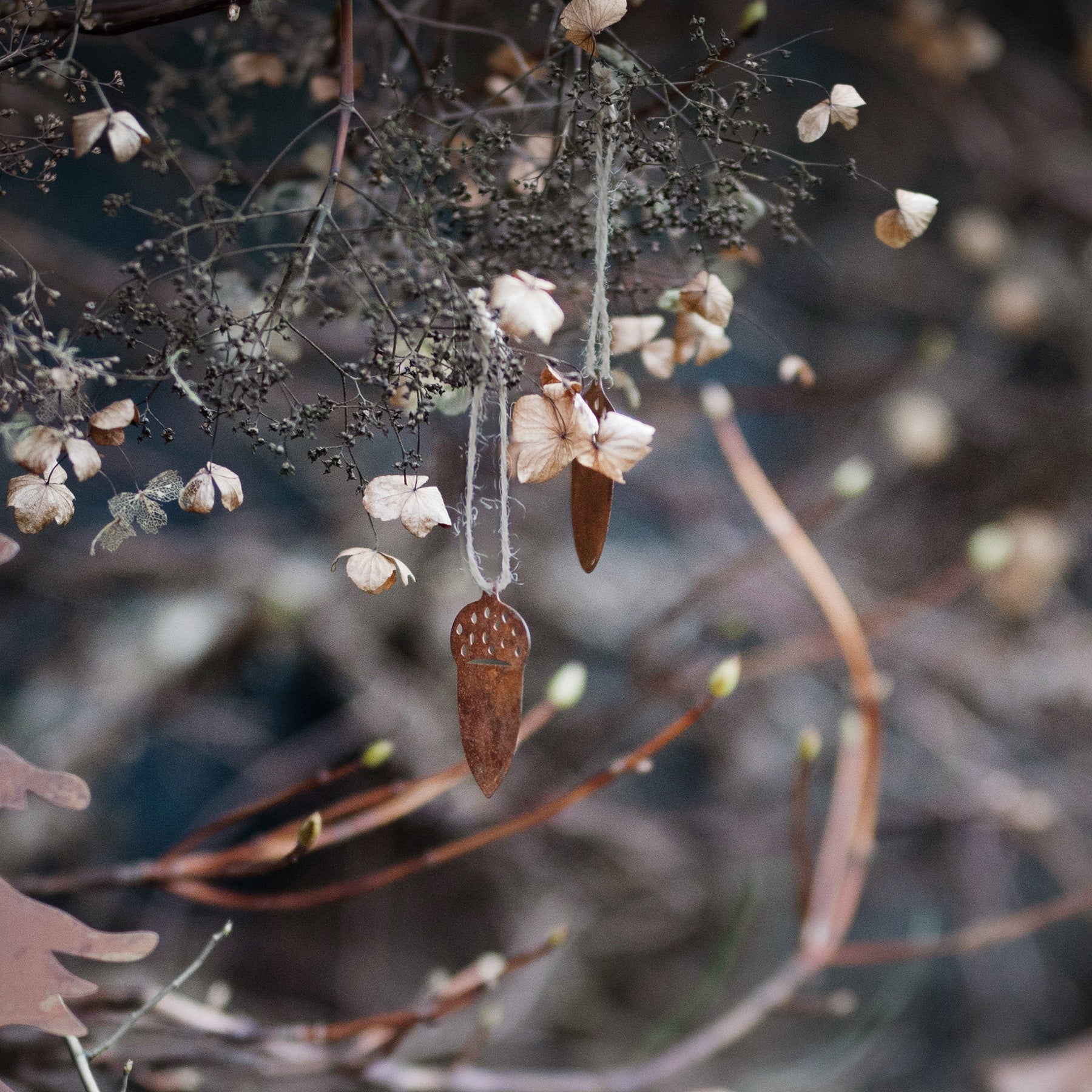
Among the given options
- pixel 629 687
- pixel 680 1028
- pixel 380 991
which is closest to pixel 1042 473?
pixel 629 687

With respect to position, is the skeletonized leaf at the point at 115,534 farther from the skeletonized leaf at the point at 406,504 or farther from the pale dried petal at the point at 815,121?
the pale dried petal at the point at 815,121

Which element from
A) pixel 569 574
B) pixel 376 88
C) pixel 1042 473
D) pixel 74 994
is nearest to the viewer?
pixel 74 994

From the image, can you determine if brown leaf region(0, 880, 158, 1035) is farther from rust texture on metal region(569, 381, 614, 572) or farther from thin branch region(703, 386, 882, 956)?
thin branch region(703, 386, 882, 956)

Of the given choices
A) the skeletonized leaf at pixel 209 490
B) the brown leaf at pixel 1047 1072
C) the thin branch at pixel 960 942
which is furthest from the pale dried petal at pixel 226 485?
the brown leaf at pixel 1047 1072

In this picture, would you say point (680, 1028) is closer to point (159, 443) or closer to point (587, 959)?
point (587, 959)

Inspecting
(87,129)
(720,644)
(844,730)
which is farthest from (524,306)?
(720,644)

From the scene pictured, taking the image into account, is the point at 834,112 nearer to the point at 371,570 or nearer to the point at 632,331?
the point at 632,331

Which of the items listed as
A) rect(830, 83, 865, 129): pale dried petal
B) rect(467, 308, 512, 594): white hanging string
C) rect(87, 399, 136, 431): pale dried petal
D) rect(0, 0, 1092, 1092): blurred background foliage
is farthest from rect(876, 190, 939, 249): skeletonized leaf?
rect(0, 0, 1092, 1092): blurred background foliage
